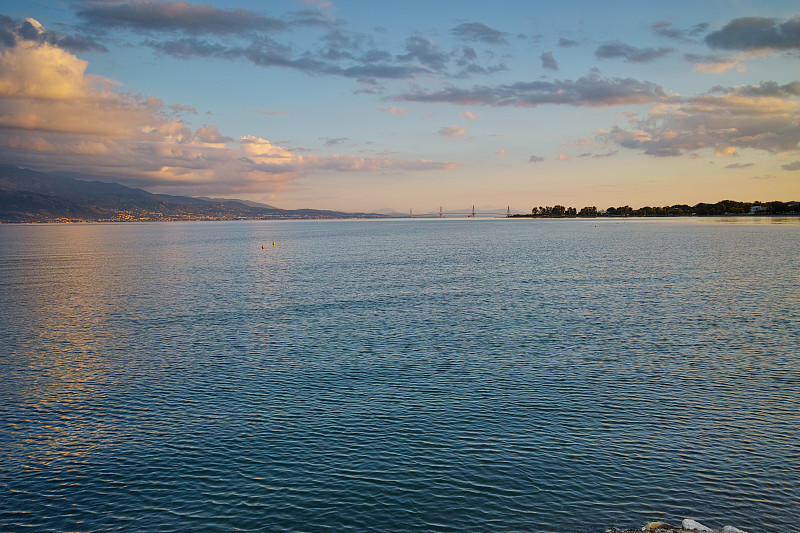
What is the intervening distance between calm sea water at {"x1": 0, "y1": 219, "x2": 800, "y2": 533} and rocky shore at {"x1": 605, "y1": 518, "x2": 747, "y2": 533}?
1.26 meters

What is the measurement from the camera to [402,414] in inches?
1342

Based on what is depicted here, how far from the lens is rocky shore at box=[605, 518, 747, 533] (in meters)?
20.1

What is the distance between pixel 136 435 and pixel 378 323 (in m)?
31.8

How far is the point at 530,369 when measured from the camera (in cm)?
4278

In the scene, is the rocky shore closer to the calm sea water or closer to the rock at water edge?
the rock at water edge

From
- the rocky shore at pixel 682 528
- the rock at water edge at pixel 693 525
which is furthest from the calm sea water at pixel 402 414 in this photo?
the rock at water edge at pixel 693 525

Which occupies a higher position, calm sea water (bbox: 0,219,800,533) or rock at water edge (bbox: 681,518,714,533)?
rock at water edge (bbox: 681,518,714,533)

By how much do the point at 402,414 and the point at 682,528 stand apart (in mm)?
17022

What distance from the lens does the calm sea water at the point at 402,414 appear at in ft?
77.9

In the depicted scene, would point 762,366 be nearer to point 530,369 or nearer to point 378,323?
point 530,369

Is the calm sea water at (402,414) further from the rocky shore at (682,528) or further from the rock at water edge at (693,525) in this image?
the rock at water edge at (693,525)

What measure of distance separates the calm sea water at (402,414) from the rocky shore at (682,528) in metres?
1.26

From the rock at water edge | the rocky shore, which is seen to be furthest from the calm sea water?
the rock at water edge

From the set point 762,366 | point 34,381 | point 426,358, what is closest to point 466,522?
point 426,358
